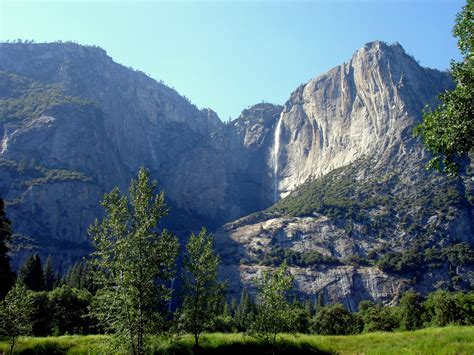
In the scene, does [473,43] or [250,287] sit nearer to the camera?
[473,43]

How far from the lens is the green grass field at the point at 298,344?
2780 cm

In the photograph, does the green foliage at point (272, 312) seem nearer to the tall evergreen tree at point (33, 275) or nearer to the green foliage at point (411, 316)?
the green foliage at point (411, 316)

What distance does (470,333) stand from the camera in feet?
96.4

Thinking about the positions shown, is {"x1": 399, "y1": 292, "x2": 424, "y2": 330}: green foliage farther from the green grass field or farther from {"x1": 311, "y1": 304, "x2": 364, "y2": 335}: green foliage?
the green grass field

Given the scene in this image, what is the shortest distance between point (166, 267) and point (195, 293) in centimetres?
961

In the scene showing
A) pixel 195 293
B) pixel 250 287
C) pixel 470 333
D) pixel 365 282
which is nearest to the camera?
pixel 470 333

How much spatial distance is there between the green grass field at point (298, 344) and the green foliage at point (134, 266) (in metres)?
2.28

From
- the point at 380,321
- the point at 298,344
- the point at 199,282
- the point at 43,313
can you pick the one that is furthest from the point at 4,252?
the point at 380,321

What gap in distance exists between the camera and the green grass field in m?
27.8

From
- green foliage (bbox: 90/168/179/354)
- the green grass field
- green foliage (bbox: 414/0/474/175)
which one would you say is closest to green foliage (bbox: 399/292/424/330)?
the green grass field

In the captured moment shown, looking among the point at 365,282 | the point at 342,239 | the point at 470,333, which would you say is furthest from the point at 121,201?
the point at 342,239

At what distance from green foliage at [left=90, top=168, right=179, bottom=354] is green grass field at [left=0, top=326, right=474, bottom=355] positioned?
228 cm

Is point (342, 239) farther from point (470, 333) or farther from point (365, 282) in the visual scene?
point (470, 333)

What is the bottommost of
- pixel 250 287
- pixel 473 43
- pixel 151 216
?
pixel 250 287
